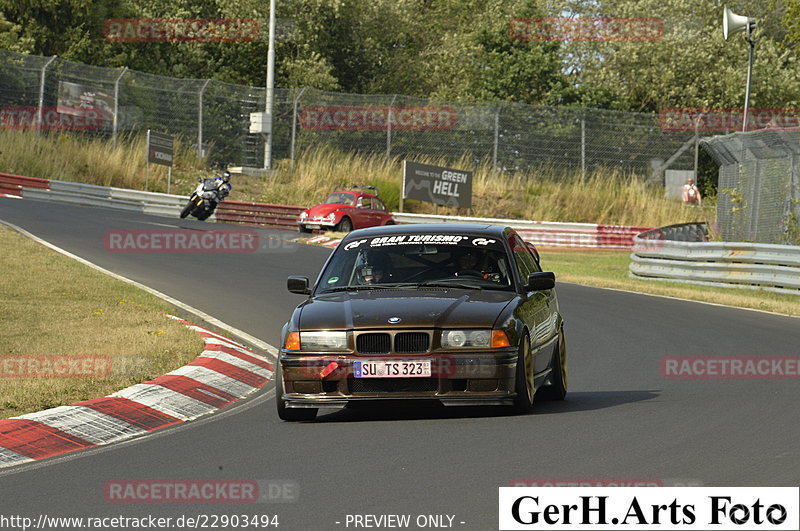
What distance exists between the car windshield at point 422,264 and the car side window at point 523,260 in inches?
7.8

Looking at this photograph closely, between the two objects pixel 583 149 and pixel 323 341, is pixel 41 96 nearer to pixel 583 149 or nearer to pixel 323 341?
pixel 583 149

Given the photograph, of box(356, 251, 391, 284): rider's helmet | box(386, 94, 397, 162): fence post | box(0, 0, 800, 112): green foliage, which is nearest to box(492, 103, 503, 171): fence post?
box(386, 94, 397, 162): fence post

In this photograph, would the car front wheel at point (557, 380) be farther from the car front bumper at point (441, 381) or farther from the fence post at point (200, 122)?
the fence post at point (200, 122)

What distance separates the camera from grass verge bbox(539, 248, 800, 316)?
2062 centimetres

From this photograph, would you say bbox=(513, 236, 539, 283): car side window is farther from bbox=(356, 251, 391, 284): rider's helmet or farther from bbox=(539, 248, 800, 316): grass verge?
bbox=(539, 248, 800, 316): grass verge

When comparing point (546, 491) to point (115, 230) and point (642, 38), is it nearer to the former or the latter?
point (115, 230)

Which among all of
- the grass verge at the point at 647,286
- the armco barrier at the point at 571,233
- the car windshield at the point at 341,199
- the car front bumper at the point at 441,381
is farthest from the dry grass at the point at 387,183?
the car front bumper at the point at 441,381

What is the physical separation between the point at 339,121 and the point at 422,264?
1316 inches

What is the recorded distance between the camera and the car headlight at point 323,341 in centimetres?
893

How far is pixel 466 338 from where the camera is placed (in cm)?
885

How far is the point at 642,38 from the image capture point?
57375 millimetres

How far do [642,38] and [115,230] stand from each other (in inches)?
1374

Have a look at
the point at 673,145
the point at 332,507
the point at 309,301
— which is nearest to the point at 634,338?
the point at 309,301

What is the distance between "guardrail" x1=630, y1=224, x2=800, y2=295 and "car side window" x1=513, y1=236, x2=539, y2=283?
39.5ft
